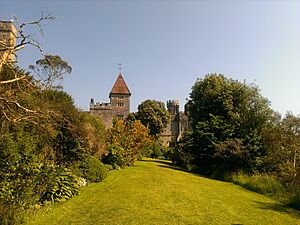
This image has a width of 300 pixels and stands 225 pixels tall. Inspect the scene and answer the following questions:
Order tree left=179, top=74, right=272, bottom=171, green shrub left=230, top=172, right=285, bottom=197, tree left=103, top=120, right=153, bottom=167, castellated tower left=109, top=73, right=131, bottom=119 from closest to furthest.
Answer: green shrub left=230, top=172, right=285, bottom=197
tree left=179, top=74, right=272, bottom=171
tree left=103, top=120, right=153, bottom=167
castellated tower left=109, top=73, right=131, bottom=119

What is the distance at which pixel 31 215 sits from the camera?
7.34 meters

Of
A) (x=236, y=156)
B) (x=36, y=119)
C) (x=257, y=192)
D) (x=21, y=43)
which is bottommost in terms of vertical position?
(x=257, y=192)

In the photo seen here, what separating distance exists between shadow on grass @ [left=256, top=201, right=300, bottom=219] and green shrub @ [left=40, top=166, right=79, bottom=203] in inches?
251

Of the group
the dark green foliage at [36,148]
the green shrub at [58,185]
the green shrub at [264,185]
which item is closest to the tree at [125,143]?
the dark green foliage at [36,148]

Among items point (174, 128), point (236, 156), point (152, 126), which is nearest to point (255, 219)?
point (236, 156)

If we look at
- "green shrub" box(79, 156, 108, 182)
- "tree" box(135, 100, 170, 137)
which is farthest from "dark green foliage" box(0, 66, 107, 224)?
"tree" box(135, 100, 170, 137)

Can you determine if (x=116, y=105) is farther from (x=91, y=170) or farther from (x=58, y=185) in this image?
(x=58, y=185)

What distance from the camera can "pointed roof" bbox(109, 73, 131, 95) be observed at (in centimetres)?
5906

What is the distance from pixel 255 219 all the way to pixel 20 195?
6.31 metres

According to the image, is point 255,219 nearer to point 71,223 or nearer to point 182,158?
point 71,223

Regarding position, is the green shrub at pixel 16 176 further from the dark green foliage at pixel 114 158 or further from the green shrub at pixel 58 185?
the dark green foliage at pixel 114 158

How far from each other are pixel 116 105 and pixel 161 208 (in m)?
50.8

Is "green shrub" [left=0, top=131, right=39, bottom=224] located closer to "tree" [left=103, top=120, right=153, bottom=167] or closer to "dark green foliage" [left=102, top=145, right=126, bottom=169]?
"dark green foliage" [left=102, top=145, right=126, bottom=169]

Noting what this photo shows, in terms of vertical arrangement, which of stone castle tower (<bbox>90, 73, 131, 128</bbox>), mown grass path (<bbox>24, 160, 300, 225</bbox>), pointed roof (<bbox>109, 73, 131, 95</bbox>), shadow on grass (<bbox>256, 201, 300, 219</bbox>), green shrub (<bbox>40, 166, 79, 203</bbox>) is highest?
pointed roof (<bbox>109, 73, 131, 95</bbox>)
